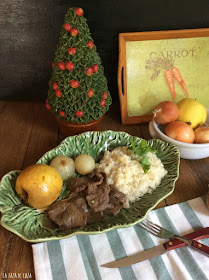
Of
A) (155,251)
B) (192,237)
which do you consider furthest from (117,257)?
(192,237)

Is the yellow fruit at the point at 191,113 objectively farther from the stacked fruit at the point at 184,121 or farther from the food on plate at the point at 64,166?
the food on plate at the point at 64,166

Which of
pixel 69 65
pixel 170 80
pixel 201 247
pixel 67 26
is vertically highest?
pixel 67 26

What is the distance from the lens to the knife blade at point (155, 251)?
66 centimetres

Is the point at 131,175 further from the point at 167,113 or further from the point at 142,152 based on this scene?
the point at 167,113

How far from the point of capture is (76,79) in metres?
0.93

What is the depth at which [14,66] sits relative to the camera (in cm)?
120

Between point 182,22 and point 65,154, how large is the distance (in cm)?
69

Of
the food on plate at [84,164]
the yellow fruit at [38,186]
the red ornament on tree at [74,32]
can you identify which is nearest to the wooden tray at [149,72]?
the red ornament on tree at [74,32]

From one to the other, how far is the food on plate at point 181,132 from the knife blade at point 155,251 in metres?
0.32

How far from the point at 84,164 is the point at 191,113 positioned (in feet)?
1.37

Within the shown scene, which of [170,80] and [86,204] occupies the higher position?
[170,80]

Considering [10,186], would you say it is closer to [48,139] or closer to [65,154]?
[65,154]

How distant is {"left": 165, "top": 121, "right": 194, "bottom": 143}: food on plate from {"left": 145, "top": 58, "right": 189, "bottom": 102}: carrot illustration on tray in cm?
25

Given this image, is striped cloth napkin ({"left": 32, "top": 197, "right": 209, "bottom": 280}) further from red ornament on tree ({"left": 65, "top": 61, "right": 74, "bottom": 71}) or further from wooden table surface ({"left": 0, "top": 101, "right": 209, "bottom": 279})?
red ornament on tree ({"left": 65, "top": 61, "right": 74, "bottom": 71})
